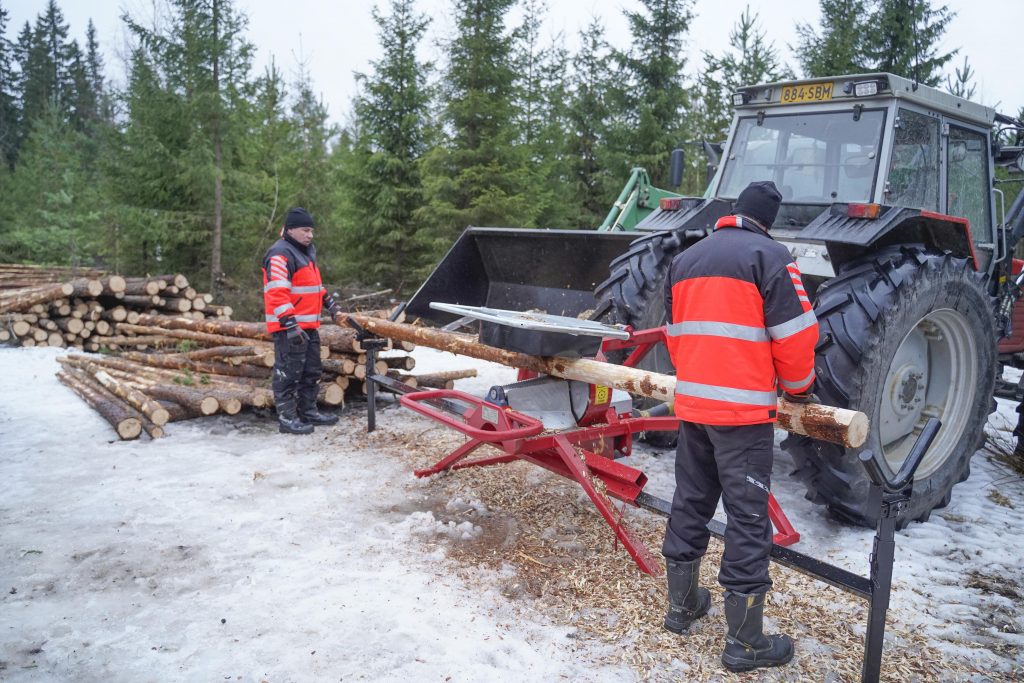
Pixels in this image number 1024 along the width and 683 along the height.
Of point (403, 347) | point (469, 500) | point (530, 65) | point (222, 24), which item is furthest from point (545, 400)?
point (530, 65)

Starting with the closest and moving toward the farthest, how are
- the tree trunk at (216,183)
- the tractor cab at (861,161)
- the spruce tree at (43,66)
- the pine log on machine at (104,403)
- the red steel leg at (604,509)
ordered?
the red steel leg at (604,509), the tractor cab at (861,161), the pine log on machine at (104,403), the tree trunk at (216,183), the spruce tree at (43,66)

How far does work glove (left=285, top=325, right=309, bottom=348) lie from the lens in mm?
6066

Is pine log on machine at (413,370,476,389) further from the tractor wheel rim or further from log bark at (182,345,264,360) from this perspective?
the tractor wheel rim

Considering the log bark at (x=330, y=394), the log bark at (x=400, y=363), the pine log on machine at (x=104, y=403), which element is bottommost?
the pine log on machine at (x=104, y=403)

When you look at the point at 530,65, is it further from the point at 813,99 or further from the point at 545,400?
the point at 545,400

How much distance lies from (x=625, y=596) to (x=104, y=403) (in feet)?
17.0

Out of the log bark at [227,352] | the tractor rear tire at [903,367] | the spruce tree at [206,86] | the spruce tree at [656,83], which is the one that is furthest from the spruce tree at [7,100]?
the tractor rear tire at [903,367]

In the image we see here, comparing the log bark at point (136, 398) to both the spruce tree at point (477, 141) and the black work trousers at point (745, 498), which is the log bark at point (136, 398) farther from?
the spruce tree at point (477, 141)

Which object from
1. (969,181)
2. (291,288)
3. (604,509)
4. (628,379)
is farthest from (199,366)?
(969,181)

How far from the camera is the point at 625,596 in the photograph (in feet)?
11.2

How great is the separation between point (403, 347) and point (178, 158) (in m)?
6.68

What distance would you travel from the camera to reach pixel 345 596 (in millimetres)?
3332

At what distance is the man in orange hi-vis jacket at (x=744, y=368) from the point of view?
2.74m

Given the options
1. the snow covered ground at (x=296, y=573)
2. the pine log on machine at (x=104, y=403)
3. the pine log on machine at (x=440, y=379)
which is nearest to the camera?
the snow covered ground at (x=296, y=573)
